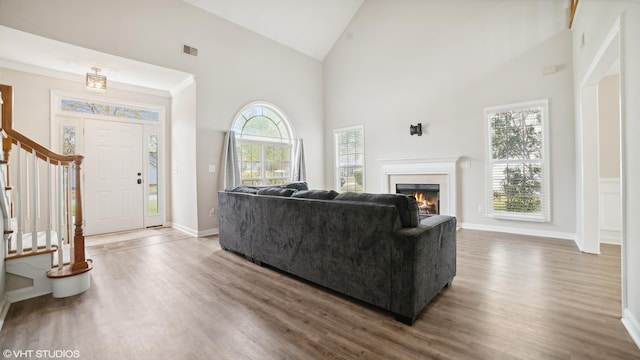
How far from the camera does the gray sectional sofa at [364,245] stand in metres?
1.94

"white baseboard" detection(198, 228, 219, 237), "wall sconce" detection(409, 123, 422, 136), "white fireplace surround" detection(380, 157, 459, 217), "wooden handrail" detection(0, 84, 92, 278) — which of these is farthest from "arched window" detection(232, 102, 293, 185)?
"wooden handrail" detection(0, 84, 92, 278)

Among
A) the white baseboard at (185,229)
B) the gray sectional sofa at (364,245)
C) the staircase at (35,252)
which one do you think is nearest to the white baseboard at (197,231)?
the white baseboard at (185,229)

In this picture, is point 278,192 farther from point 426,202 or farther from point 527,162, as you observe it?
point 527,162

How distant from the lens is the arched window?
560 cm

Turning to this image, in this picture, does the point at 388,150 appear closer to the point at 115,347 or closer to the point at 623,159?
the point at 623,159

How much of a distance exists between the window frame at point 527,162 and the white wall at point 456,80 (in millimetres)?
75

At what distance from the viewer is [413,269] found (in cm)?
189

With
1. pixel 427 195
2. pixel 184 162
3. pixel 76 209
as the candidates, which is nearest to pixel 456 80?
pixel 427 195

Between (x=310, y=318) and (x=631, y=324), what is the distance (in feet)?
6.81

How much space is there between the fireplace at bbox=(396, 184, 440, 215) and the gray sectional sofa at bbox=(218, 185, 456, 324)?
2.95 metres

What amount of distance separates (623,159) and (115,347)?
3.59 metres

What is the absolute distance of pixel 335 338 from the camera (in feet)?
5.77

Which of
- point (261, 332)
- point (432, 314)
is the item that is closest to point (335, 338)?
point (261, 332)

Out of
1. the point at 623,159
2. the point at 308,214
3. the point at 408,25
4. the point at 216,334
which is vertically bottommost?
the point at 216,334
